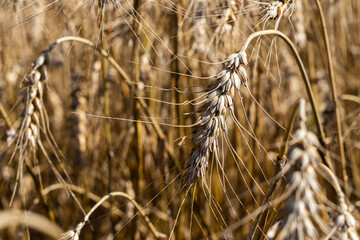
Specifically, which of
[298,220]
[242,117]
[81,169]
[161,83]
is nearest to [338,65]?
[242,117]

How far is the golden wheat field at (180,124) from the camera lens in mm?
632

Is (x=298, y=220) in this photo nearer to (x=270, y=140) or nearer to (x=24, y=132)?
(x=24, y=132)

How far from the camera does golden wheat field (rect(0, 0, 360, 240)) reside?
0.63 metres

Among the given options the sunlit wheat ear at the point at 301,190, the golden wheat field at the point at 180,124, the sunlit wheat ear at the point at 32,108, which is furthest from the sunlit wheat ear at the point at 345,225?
the sunlit wheat ear at the point at 32,108

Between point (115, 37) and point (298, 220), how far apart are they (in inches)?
36.3

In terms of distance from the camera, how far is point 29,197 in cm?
161

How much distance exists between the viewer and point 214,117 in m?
0.61

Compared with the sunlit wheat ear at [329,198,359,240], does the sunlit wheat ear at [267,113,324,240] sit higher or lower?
higher

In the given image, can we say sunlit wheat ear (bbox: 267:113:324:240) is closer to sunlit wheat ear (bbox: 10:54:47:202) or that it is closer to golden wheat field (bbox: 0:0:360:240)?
golden wheat field (bbox: 0:0:360:240)

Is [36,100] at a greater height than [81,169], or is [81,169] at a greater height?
[36,100]

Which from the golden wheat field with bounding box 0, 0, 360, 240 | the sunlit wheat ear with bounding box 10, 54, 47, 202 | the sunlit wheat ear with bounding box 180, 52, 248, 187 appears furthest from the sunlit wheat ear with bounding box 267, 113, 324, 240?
the sunlit wheat ear with bounding box 10, 54, 47, 202

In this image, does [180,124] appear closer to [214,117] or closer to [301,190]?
[214,117]

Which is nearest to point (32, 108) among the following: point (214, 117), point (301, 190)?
point (214, 117)

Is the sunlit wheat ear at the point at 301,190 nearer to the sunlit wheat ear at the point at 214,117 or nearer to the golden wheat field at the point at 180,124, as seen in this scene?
the golden wheat field at the point at 180,124
